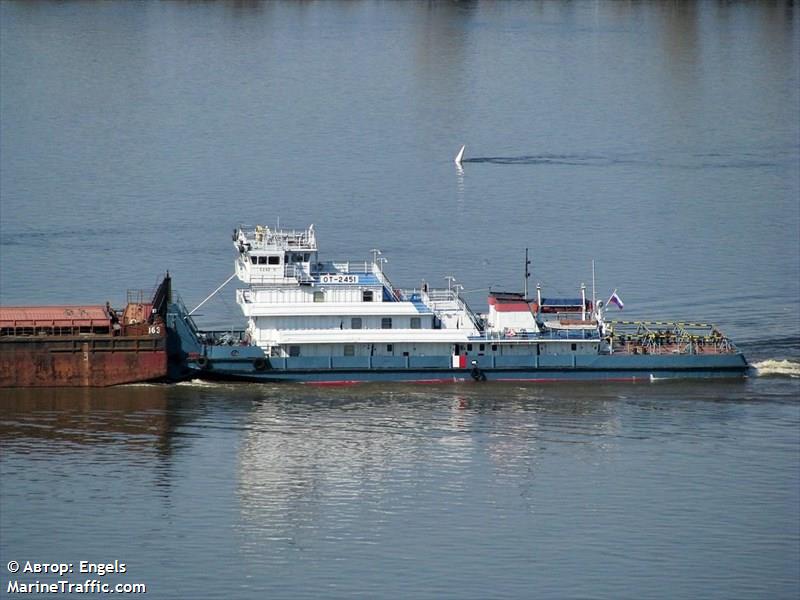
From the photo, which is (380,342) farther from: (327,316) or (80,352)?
(80,352)

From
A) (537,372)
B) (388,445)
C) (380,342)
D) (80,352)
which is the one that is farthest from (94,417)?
(537,372)

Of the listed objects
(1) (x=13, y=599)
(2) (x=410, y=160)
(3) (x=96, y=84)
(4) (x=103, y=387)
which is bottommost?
(1) (x=13, y=599)

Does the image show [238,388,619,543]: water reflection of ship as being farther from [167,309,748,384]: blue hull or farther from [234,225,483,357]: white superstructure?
[234,225,483,357]: white superstructure

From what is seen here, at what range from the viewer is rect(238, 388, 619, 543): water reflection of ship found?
171 feet

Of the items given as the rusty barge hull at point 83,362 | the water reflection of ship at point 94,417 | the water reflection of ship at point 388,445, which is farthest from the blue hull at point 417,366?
the water reflection of ship at point 94,417

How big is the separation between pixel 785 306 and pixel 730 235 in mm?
15595

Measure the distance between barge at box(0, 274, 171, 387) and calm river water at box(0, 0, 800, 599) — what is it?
0.70m

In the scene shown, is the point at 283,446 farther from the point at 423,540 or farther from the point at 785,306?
the point at 785,306

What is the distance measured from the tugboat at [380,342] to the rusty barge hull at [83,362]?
1.14 meters

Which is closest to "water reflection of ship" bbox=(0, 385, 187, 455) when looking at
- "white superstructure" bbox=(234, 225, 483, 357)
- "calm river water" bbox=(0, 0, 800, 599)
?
"calm river water" bbox=(0, 0, 800, 599)

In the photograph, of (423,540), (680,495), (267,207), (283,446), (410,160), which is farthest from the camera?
(410,160)

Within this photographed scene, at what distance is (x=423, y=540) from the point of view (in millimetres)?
48531

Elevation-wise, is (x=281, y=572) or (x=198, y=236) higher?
(x=198, y=236)

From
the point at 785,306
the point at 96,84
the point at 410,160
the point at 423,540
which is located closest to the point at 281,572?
the point at 423,540
